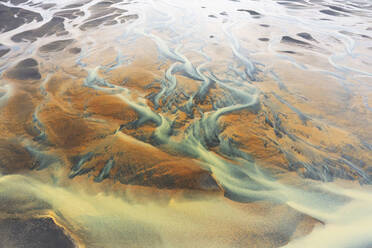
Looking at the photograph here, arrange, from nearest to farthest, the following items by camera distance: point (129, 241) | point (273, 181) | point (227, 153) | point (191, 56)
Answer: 1. point (129, 241)
2. point (273, 181)
3. point (227, 153)
4. point (191, 56)

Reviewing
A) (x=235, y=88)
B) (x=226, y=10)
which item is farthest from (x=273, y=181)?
(x=226, y=10)

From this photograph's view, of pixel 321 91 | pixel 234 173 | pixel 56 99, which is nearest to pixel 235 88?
pixel 321 91

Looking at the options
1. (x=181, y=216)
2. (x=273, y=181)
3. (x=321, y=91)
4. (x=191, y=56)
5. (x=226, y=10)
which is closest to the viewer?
(x=181, y=216)

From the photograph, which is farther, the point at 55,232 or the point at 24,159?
the point at 24,159

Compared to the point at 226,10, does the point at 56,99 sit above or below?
below

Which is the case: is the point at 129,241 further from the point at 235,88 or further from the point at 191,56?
the point at 191,56

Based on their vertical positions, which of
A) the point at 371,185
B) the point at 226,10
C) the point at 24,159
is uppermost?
the point at 226,10

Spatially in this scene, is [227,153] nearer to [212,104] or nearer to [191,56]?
[212,104]
